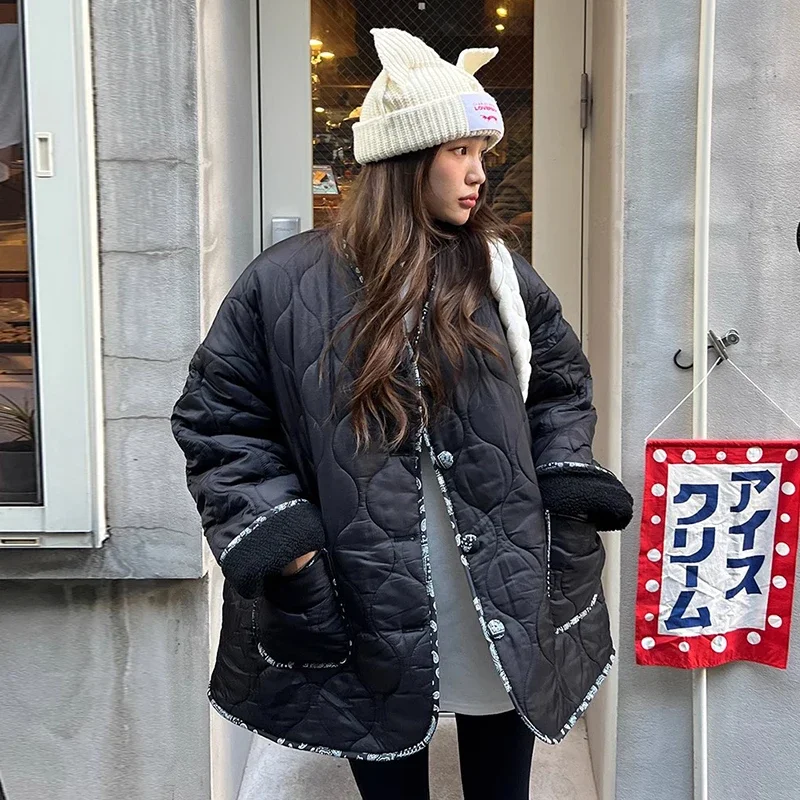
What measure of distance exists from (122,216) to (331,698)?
1.33 metres

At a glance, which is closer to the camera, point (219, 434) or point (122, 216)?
point (219, 434)

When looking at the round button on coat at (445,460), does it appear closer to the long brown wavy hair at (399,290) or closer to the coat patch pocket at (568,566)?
the long brown wavy hair at (399,290)

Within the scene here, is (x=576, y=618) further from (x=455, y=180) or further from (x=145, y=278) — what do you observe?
(x=145, y=278)

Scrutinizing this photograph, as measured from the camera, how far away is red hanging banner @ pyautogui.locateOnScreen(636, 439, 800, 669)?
2570 mm

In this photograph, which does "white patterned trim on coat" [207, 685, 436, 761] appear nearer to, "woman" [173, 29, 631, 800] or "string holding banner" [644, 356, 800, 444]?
"woman" [173, 29, 631, 800]

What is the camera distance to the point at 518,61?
3111 mm

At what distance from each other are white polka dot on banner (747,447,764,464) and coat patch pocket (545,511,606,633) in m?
0.87

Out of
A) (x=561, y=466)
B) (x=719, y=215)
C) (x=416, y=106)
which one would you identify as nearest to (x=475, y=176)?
(x=416, y=106)

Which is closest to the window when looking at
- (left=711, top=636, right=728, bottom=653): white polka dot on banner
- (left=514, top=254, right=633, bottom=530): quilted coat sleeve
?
(left=514, top=254, right=633, bottom=530): quilted coat sleeve

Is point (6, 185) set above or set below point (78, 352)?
above

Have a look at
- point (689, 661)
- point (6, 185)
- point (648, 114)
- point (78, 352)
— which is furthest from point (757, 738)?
point (6, 185)

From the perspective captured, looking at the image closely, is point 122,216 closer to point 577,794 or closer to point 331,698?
point 331,698

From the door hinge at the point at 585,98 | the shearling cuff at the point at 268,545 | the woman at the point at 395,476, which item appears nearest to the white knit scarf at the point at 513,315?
the woman at the point at 395,476

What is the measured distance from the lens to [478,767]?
1940 mm
